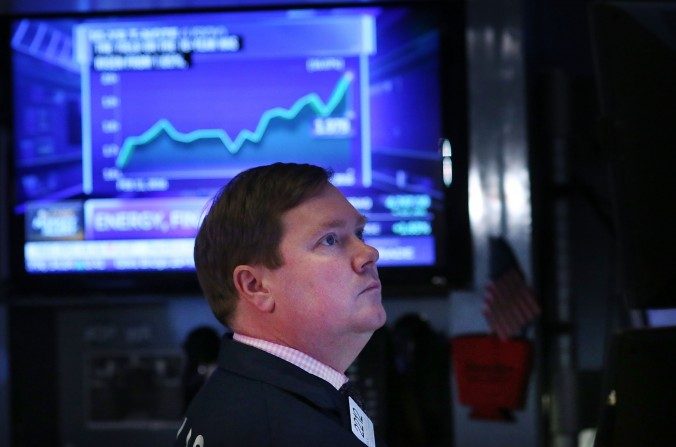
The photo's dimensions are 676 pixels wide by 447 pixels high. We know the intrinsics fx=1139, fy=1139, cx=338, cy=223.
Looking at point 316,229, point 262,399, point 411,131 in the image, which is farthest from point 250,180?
point 411,131

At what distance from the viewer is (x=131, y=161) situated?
2.80 metres

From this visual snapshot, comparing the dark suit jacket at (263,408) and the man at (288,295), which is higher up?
the man at (288,295)

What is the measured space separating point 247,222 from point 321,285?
0.38 feet

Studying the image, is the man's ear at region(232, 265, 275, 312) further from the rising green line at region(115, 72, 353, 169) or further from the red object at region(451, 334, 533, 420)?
the rising green line at region(115, 72, 353, 169)

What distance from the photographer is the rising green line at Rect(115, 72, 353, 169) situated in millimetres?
2762

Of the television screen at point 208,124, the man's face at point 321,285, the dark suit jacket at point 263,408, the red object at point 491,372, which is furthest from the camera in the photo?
the television screen at point 208,124

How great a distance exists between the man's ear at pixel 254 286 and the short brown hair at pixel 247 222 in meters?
0.01

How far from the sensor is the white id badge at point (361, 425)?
1.27m

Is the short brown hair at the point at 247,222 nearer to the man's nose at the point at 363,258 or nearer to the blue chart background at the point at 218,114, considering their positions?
the man's nose at the point at 363,258

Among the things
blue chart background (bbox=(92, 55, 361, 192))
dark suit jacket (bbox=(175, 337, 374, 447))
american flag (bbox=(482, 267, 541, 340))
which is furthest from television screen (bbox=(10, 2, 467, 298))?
dark suit jacket (bbox=(175, 337, 374, 447))

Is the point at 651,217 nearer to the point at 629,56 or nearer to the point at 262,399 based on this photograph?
the point at 629,56

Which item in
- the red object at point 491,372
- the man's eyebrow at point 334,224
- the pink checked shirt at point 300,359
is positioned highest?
the man's eyebrow at point 334,224

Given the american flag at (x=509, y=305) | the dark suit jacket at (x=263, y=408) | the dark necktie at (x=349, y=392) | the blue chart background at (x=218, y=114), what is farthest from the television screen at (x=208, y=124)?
the dark suit jacket at (x=263, y=408)

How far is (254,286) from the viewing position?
133 centimetres
